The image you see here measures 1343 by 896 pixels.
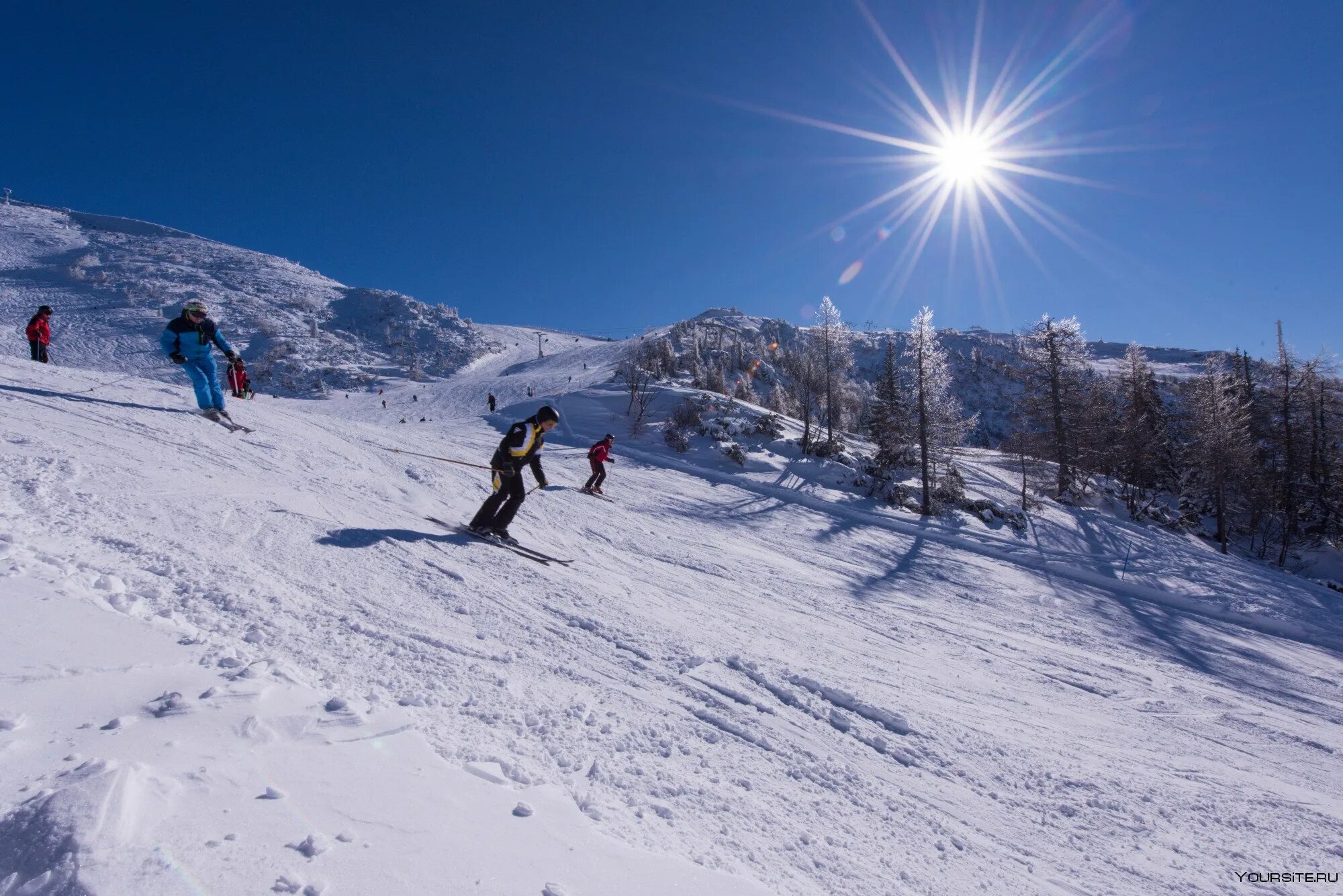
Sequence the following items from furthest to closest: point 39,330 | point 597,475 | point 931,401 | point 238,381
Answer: point 931,401 → point 238,381 → point 39,330 → point 597,475

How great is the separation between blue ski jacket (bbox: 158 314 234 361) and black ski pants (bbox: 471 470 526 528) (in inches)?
231

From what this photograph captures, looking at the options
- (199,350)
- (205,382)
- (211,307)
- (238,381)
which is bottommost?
(205,382)

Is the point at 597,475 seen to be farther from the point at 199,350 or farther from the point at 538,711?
the point at 538,711

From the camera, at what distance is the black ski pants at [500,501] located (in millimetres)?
7586

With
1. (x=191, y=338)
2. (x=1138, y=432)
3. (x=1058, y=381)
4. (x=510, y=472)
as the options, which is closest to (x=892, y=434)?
(x=1058, y=381)

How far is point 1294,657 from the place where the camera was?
9969 millimetres

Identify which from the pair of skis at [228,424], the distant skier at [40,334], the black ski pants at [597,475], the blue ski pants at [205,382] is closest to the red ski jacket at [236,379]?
the distant skier at [40,334]

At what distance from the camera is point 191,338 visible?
9266 mm

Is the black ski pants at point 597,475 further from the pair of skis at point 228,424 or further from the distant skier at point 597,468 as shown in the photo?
the pair of skis at point 228,424

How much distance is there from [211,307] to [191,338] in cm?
7449

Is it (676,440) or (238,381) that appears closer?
(238,381)

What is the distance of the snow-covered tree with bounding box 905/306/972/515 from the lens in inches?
837

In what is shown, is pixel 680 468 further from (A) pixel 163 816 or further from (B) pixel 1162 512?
(B) pixel 1162 512

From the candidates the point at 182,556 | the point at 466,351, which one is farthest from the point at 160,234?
the point at 182,556
